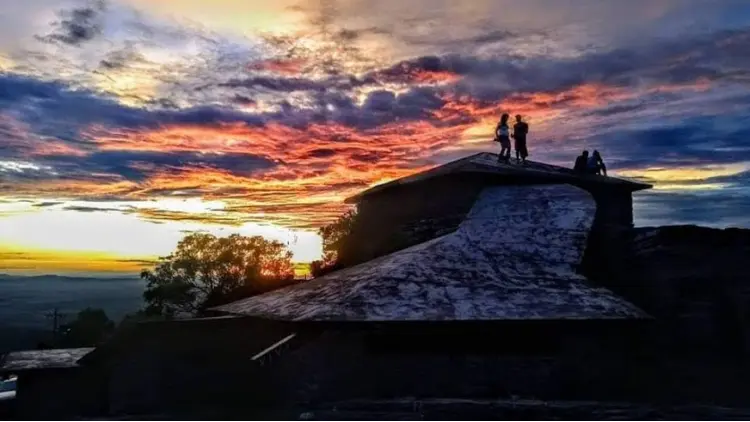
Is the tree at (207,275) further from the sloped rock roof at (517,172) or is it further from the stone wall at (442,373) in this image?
the stone wall at (442,373)

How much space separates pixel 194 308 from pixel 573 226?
108ft

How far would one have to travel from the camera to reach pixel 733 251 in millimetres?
15219

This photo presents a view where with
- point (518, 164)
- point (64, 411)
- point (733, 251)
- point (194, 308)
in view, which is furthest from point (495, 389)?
point (194, 308)

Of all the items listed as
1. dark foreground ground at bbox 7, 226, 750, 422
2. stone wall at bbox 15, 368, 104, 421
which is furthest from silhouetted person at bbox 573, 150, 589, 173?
stone wall at bbox 15, 368, 104, 421

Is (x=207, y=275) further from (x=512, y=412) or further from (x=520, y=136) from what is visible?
(x=512, y=412)

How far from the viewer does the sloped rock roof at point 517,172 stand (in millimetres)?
20625

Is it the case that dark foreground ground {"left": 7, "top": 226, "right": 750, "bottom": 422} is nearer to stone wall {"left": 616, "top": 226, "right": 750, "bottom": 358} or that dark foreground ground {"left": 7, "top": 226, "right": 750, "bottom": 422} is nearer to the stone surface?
stone wall {"left": 616, "top": 226, "right": 750, "bottom": 358}

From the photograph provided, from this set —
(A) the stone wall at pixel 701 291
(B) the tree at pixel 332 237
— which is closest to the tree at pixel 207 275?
(B) the tree at pixel 332 237

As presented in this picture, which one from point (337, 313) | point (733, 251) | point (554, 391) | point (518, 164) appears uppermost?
point (518, 164)

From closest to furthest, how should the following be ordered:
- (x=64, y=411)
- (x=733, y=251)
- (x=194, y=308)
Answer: (x=733, y=251), (x=64, y=411), (x=194, y=308)

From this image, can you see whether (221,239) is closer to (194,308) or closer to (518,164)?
(194,308)

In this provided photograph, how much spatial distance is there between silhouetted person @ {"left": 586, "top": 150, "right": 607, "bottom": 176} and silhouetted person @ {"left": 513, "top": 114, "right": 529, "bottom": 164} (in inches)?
86.1

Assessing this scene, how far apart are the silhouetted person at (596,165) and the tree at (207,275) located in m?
25.7

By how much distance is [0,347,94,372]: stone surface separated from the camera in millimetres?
19297
